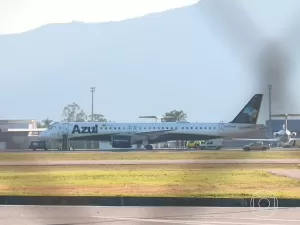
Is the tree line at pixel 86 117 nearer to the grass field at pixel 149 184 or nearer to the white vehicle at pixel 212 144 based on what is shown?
the white vehicle at pixel 212 144

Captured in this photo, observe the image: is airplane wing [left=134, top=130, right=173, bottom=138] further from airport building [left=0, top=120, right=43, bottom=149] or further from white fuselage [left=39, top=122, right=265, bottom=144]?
airport building [left=0, top=120, right=43, bottom=149]

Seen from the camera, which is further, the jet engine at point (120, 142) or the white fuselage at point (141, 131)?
the jet engine at point (120, 142)

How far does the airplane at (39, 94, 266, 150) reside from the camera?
2515 inches

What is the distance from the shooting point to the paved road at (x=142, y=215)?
34.1ft

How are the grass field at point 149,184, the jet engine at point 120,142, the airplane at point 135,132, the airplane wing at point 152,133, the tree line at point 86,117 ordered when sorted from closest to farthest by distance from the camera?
the grass field at point 149,184, the airplane at point 135,132, the jet engine at point 120,142, the airplane wing at point 152,133, the tree line at point 86,117

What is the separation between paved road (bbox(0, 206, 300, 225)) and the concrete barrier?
56cm

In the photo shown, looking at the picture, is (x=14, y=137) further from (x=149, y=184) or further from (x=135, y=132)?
(x=149, y=184)

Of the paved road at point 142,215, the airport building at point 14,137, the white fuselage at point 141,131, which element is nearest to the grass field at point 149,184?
the paved road at point 142,215

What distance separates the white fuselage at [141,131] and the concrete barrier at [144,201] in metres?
49.5

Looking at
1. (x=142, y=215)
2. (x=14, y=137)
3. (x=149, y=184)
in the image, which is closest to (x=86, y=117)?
(x=14, y=137)

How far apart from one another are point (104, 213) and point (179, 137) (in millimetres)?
54738

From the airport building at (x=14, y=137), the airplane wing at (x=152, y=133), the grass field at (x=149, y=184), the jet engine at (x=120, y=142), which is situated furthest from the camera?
the airport building at (x=14, y=137)

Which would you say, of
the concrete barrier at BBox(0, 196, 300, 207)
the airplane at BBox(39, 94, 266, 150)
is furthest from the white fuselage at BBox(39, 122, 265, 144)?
the concrete barrier at BBox(0, 196, 300, 207)

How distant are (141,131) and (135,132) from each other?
→ 23.8 inches
